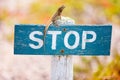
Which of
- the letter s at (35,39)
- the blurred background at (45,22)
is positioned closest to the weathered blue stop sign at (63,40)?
the letter s at (35,39)

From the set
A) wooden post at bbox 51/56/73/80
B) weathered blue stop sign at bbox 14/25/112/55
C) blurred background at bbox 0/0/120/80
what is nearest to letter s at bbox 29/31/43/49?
weathered blue stop sign at bbox 14/25/112/55

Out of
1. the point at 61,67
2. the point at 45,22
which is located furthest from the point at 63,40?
the point at 45,22

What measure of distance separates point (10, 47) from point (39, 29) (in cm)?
335

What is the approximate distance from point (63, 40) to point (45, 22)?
13.1 ft

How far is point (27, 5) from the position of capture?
8.16 metres

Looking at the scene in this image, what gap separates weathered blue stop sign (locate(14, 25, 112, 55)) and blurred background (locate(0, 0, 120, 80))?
3.44ft

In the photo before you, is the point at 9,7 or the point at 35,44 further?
the point at 9,7

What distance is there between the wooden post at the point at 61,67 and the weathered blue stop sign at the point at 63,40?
0.15 ft

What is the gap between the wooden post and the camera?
3.19 m

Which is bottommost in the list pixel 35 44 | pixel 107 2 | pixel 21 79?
pixel 21 79

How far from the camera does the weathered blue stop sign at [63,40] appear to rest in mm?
3125

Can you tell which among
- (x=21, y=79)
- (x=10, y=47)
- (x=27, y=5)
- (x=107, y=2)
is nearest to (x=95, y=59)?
(x=21, y=79)

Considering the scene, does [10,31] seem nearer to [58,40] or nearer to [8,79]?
[8,79]

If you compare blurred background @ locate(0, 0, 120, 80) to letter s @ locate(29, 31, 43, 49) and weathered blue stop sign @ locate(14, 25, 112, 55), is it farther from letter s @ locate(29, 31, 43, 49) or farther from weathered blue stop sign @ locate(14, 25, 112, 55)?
letter s @ locate(29, 31, 43, 49)
